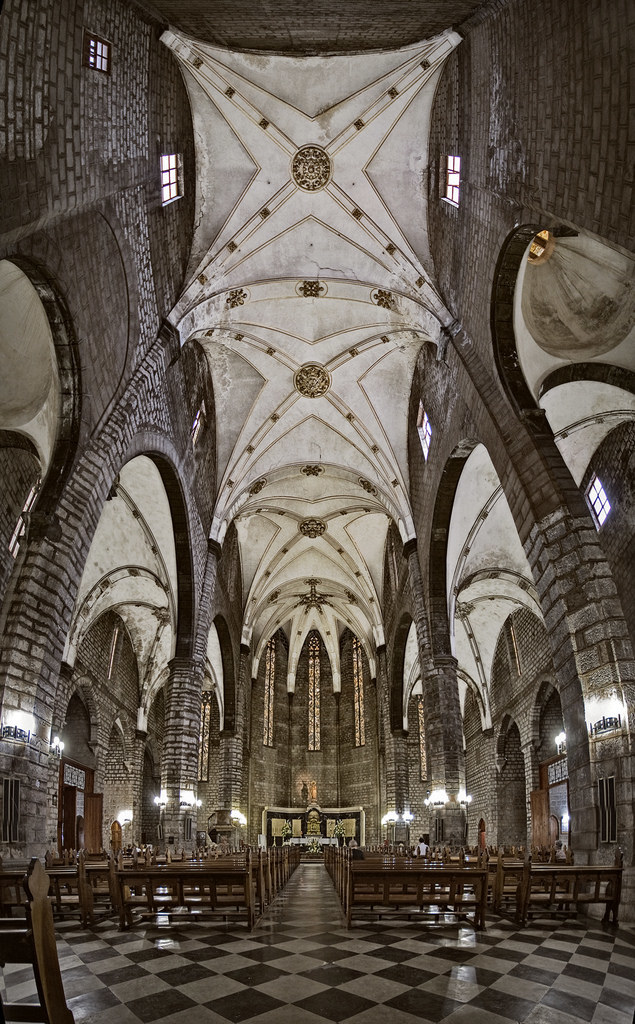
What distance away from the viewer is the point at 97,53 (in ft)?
30.9

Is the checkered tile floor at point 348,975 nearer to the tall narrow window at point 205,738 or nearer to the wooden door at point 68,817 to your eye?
the wooden door at point 68,817

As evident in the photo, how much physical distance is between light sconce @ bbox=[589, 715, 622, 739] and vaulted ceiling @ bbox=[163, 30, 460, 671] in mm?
9489

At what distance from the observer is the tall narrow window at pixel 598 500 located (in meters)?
14.1

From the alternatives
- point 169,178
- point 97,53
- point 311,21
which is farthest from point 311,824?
point 97,53

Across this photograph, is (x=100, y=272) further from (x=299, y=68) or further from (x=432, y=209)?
(x=432, y=209)

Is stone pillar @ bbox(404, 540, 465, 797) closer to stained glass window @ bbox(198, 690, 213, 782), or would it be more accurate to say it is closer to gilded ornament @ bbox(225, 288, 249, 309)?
gilded ornament @ bbox(225, 288, 249, 309)

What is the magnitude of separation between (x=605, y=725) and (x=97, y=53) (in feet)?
37.9

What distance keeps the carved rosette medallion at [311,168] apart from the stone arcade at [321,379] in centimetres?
5

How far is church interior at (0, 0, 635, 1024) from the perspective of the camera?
8.47m

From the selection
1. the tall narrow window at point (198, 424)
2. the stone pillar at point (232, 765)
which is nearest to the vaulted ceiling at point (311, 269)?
the tall narrow window at point (198, 424)

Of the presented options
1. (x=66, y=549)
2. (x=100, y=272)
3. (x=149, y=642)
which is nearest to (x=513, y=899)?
(x=66, y=549)

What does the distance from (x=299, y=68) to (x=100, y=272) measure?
715 cm

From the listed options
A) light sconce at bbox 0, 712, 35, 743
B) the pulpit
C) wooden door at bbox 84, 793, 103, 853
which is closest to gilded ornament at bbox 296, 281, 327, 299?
light sconce at bbox 0, 712, 35, 743

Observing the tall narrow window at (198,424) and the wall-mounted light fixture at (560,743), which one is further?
the wall-mounted light fixture at (560,743)
